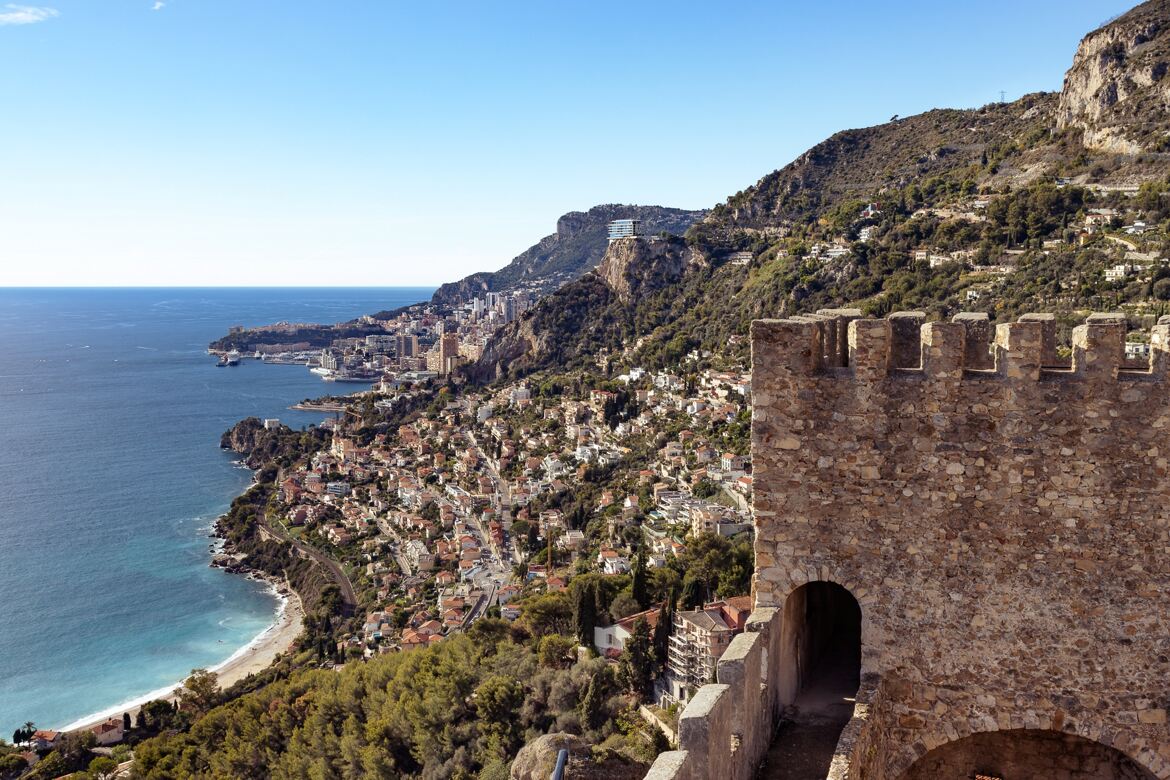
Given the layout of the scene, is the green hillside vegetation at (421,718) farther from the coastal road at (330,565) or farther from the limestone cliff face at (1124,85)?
the limestone cliff face at (1124,85)

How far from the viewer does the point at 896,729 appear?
4.44 m

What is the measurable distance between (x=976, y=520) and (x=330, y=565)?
5299cm

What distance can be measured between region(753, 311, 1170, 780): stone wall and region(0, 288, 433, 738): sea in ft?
137

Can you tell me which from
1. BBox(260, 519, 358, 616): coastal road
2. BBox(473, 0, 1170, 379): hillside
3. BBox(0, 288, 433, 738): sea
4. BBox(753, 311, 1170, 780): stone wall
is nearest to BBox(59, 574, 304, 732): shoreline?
BBox(0, 288, 433, 738): sea

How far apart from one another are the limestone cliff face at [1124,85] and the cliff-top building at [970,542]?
63025 mm

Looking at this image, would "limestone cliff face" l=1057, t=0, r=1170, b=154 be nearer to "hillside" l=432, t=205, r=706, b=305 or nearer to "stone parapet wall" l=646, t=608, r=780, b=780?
"stone parapet wall" l=646, t=608, r=780, b=780

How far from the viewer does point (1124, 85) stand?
5966 centimetres

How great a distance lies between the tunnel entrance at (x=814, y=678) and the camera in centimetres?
433

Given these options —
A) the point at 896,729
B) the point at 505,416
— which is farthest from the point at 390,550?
the point at 896,729

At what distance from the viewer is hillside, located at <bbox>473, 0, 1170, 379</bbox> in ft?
151

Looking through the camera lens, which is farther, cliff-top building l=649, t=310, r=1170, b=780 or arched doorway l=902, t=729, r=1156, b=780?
arched doorway l=902, t=729, r=1156, b=780

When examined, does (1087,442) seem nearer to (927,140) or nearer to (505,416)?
(505,416)

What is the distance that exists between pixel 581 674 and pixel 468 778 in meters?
4.11

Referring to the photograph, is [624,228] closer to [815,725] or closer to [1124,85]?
[1124,85]
